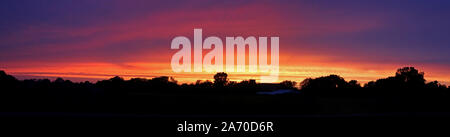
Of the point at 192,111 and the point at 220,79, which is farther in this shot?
the point at 220,79

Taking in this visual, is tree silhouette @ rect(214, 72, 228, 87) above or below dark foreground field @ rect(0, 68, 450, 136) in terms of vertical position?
above

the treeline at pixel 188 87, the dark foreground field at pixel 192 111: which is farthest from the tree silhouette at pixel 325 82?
the dark foreground field at pixel 192 111

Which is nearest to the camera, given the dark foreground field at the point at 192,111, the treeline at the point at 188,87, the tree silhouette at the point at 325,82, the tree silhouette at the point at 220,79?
the dark foreground field at the point at 192,111

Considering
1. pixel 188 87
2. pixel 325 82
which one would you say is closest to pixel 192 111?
pixel 188 87

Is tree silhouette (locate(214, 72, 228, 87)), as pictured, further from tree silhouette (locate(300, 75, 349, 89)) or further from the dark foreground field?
tree silhouette (locate(300, 75, 349, 89))

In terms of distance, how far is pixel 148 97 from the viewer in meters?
28.8

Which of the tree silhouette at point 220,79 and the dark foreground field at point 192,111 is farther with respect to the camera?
the tree silhouette at point 220,79

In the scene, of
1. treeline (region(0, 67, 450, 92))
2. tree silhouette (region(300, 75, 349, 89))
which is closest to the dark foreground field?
treeline (region(0, 67, 450, 92))

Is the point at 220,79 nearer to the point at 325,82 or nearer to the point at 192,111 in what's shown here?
the point at 325,82

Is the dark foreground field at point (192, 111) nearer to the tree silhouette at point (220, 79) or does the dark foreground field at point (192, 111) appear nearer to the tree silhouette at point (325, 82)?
the tree silhouette at point (220, 79)
